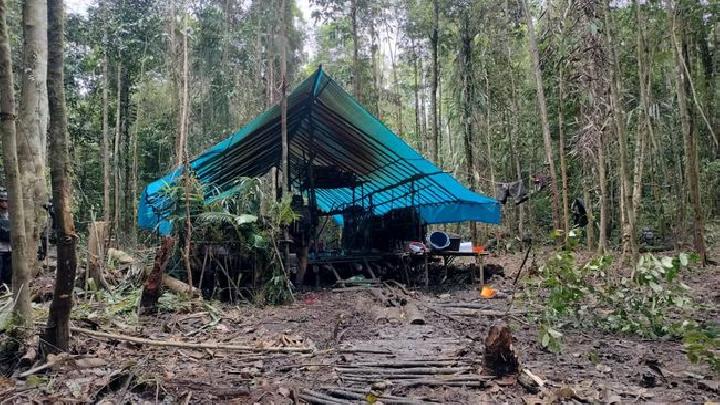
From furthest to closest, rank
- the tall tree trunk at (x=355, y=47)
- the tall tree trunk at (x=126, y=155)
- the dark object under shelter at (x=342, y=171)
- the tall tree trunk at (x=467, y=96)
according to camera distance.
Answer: the tall tree trunk at (x=126, y=155) < the tall tree trunk at (x=355, y=47) < the tall tree trunk at (x=467, y=96) < the dark object under shelter at (x=342, y=171)

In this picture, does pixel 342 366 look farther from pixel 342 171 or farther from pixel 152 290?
pixel 342 171

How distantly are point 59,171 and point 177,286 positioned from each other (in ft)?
11.5

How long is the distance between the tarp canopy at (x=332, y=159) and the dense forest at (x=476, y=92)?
730 millimetres

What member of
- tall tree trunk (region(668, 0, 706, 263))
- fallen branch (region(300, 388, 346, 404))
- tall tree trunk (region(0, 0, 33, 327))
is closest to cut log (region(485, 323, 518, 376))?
fallen branch (region(300, 388, 346, 404))

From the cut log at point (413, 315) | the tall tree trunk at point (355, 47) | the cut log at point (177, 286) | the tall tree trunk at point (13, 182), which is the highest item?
the tall tree trunk at point (355, 47)

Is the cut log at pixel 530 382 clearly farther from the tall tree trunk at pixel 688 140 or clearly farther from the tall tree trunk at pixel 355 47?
the tall tree trunk at pixel 355 47

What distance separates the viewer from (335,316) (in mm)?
6398

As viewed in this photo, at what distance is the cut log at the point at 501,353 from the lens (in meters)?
3.64

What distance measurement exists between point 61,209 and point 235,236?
4.20 metres

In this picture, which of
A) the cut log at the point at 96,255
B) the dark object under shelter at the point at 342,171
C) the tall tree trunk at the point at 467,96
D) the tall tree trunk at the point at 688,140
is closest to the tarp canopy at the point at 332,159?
the dark object under shelter at the point at 342,171

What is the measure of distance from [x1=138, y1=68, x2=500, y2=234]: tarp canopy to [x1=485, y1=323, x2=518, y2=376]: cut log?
17.8 feet

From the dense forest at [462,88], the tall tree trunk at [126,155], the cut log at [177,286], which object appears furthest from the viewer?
the tall tree trunk at [126,155]

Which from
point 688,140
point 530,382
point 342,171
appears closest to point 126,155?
point 342,171

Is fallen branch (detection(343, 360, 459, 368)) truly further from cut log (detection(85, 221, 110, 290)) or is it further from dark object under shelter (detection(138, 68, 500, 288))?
dark object under shelter (detection(138, 68, 500, 288))
